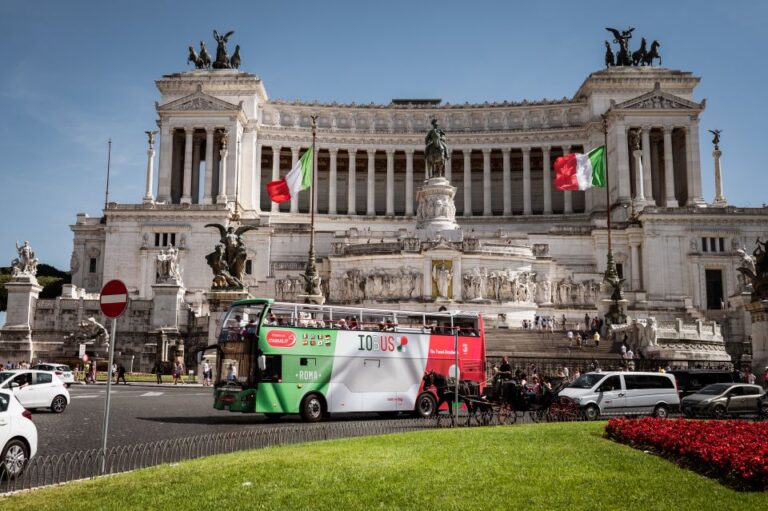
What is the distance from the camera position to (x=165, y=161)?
295 ft

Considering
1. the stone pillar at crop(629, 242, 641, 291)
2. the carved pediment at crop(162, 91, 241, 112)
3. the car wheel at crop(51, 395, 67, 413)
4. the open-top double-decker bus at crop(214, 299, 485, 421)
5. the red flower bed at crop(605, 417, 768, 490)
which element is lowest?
the car wheel at crop(51, 395, 67, 413)

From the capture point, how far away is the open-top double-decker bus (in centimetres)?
2442

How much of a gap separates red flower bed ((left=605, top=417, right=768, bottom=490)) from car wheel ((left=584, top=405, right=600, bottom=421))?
315 inches

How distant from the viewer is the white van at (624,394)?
1057 inches

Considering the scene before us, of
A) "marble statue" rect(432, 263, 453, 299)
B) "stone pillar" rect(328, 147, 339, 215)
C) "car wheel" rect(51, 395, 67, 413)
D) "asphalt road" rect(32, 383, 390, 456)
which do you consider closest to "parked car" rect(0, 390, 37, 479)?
"asphalt road" rect(32, 383, 390, 456)

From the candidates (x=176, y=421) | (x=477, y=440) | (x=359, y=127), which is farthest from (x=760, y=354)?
(x=359, y=127)

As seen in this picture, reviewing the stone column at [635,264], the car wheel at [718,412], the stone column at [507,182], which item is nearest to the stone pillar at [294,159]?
the stone column at [507,182]

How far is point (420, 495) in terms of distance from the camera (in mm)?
11617

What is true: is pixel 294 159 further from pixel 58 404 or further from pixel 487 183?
pixel 58 404

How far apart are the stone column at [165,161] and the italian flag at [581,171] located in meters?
51.0

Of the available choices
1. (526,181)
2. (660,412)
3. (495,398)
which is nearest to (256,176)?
(526,181)

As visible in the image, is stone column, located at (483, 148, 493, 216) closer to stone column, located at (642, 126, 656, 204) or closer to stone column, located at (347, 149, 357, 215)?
stone column, located at (347, 149, 357, 215)

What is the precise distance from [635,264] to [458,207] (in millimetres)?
31529

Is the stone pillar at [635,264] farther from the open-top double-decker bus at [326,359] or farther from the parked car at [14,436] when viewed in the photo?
the parked car at [14,436]
